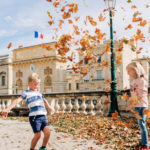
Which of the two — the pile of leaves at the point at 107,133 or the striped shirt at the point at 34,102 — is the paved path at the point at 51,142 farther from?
the striped shirt at the point at 34,102

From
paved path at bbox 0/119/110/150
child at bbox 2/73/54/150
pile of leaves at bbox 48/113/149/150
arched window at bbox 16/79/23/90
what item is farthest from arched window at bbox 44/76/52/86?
child at bbox 2/73/54/150

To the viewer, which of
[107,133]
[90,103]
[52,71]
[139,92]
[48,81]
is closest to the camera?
[139,92]

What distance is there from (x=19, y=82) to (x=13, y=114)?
41.9 m

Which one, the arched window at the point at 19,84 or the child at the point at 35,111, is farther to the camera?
the arched window at the point at 19,84

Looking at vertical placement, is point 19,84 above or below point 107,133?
above

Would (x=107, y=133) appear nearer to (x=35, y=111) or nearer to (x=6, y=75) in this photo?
(x=35, y=111)

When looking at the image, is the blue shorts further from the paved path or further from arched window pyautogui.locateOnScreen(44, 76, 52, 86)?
arched window pyautogui.locateOnScreen(44, 76, 52, 86)

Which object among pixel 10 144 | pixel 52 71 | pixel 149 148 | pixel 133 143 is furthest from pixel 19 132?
pixel 52 71

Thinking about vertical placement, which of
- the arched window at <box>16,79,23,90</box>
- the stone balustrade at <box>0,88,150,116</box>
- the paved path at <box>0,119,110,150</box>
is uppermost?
the arched window at <box>16,79,23,90</box>

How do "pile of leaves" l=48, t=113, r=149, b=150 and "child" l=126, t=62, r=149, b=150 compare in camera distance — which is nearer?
"child" l=126, t=62, r=149, b=150

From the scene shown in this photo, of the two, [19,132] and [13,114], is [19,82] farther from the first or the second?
[19,132]

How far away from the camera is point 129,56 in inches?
1812

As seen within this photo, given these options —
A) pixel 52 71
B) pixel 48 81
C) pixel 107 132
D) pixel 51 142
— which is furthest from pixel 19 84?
pixel 51 142

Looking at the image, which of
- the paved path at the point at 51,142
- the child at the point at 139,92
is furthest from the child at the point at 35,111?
the child at the point at 139,92
